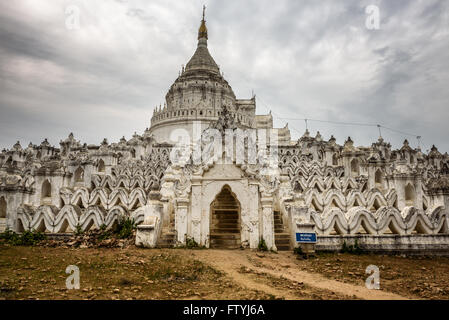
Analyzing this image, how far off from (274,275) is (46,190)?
16.3m

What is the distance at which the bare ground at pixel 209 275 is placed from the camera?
6156 mm

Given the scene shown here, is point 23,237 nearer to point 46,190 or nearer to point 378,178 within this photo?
point 46,190

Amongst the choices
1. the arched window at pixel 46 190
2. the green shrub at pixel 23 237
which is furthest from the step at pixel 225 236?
the arched window at pixel 46 190

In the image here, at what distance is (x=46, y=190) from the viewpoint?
697 inches

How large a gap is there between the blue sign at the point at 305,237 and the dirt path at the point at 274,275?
72cm

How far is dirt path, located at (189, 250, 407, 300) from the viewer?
6.34m

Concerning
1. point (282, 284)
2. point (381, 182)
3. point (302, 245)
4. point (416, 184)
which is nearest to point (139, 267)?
point (282, 284)

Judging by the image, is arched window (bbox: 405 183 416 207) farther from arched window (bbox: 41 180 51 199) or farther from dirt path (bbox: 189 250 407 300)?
arched window (bbox: 41 180 51 199)

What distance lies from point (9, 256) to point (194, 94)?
46.9 metres

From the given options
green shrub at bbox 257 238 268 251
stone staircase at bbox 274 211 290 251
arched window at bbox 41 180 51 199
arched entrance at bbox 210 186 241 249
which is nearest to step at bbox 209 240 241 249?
arched entrance at bbox 210 186 241 249

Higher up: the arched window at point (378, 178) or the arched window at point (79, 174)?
the arched window at point (79, 174)

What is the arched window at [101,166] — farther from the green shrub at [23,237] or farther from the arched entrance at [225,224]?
the arched entrance at [225,224]

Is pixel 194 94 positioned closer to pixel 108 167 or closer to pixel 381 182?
pixel 108 167

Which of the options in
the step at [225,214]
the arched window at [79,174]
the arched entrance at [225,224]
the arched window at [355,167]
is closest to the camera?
the arched entrance at [225,224]
